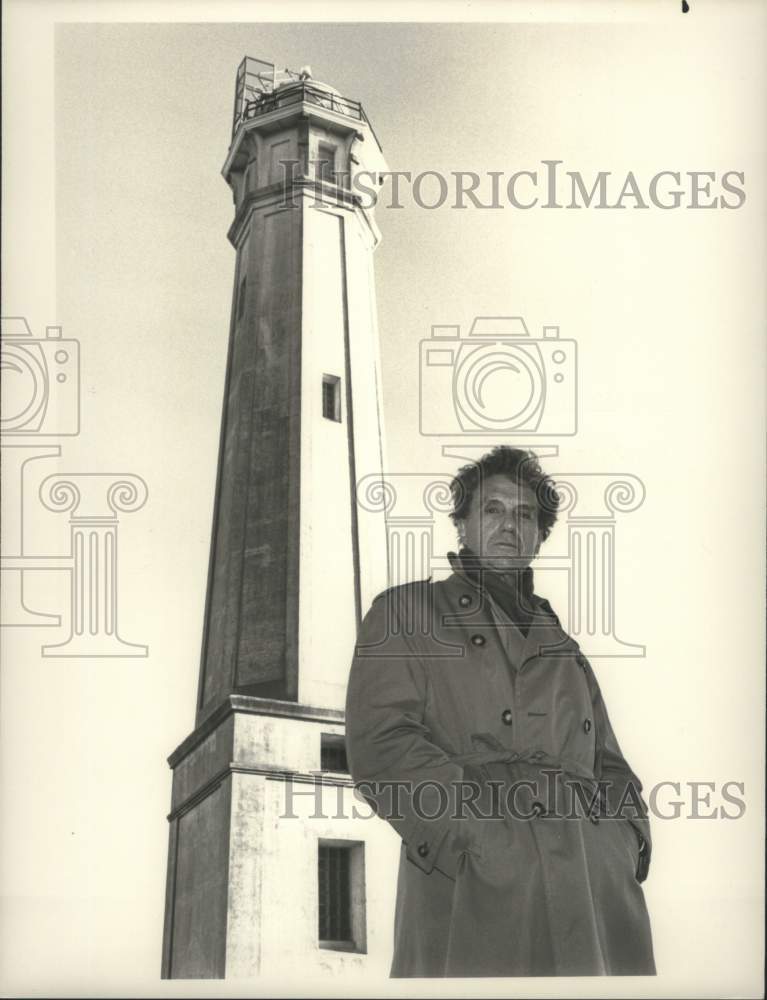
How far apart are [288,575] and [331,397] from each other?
2365 mm

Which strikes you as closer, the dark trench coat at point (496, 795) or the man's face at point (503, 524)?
the dark trench coat at point (496, 795)

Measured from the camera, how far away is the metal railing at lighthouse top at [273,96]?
1939cm

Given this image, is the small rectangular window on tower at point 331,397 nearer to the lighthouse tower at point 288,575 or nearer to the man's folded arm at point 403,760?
the lighthouse tower at point 288,575

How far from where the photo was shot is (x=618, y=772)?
12.6 m

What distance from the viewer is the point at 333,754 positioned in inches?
739

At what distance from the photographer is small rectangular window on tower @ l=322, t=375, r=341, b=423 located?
21203mm

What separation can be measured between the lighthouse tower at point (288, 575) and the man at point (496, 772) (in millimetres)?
5393

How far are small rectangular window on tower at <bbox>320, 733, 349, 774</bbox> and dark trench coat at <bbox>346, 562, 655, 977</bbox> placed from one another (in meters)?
6.09

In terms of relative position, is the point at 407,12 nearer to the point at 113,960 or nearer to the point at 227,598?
the point at 227,598

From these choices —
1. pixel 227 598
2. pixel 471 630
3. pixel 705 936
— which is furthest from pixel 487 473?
pixel 227 598

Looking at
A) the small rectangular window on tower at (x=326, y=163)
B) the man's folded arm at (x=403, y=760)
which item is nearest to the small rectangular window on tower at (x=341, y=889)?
the man's folded arm at (x=403, y=760)

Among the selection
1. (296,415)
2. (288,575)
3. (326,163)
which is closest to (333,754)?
(288,575)

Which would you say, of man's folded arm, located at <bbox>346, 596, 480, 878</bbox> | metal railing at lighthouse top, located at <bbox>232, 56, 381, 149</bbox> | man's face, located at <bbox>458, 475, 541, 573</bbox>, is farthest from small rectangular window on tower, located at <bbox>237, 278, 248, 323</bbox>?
man's folded arm, located at <bbox>346, 596, 480, 878</bbox>

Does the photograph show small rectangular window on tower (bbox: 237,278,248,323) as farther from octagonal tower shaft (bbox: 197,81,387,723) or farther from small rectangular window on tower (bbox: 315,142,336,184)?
small rectangular window on tower (bbox: 315,142,336,184)
